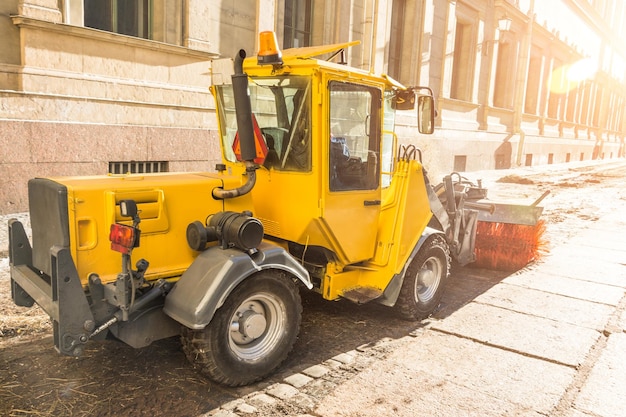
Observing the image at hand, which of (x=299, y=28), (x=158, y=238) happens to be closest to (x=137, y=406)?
(x=158, y=238)

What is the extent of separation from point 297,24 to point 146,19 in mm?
4337

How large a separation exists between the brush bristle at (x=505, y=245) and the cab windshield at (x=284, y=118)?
3.91 m

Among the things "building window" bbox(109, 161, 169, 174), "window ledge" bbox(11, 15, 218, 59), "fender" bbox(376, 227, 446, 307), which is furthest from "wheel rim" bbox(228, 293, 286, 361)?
"window ledge" bbox(11, 15, 218, 59)

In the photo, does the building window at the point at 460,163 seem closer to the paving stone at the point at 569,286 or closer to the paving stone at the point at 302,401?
the paving stone at the point at 569,286

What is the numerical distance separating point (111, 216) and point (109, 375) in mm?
1177

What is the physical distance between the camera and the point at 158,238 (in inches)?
130

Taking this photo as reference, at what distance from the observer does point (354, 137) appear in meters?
4.01

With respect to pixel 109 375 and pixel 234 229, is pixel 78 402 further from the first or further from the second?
pixel 234 229

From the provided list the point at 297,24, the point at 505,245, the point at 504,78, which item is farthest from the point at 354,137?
the point at 504,78

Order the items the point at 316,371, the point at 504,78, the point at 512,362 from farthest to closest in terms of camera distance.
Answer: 1. the point at 504,78
2. the point at 512,362
3. the point at 316,371

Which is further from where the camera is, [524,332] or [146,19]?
[146,19]

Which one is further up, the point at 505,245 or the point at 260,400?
the point at 505,245

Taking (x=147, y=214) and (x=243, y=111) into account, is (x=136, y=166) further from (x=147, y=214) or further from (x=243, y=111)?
(x=243, y=111)

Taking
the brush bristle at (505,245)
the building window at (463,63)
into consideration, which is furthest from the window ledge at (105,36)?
the building window at (463,63)
